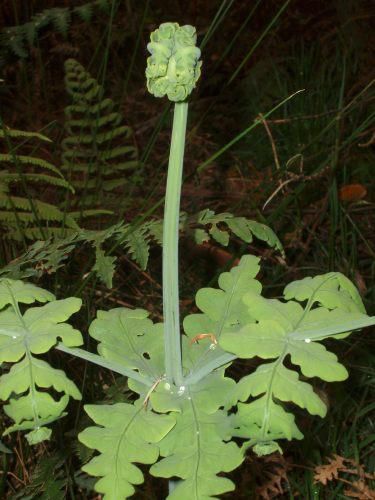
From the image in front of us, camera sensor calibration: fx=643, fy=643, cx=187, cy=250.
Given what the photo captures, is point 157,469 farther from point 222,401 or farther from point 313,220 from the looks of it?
point 313,220

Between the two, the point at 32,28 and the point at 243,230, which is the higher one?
the point at 32,28

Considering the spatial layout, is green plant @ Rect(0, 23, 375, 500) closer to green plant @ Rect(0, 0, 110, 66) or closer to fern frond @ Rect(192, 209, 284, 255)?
fern frond @ Rect(192, 209, 284, 255)

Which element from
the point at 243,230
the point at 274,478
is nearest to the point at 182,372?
the point at 243,230

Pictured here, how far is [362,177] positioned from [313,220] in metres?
0.65

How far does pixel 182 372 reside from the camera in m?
1.30

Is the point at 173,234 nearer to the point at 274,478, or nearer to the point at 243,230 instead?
the point at 243,230

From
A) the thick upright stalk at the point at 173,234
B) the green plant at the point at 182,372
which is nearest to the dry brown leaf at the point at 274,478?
the green plant at the point at 182,372

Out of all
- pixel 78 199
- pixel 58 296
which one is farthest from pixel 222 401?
pixel 78 199

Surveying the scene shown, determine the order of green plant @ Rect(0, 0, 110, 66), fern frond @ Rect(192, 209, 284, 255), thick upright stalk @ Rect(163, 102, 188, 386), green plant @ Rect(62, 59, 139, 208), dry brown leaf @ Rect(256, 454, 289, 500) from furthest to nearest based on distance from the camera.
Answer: green plant @ Rect(62, 59, 139, 208)
green plant @ Rect(0, 0, 110, 66)
dry brown leaf @ Rect(256, 454, 289, 500)
fern frond @ Rect(192, 209, 284, 255)
thick upright stalk @ Rect(163, 102, 188, 386)

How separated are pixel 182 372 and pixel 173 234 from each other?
36cm

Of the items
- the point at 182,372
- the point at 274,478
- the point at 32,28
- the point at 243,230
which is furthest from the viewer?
Result: the point at 32,28

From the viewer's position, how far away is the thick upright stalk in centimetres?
103

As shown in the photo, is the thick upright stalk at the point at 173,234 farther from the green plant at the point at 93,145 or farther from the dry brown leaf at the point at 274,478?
the green plant at the point at 93,145

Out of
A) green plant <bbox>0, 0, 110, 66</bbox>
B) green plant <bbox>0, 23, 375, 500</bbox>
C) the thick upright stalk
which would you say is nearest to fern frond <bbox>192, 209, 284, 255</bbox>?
green plant <bbox>0, 23, 375, 500</bbox>
